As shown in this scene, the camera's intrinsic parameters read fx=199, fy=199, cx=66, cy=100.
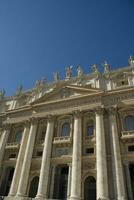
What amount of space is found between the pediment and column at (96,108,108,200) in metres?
3.91

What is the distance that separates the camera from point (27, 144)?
2720 cm

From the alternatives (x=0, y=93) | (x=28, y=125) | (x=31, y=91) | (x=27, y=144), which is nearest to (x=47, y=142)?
(x=27, y=144)

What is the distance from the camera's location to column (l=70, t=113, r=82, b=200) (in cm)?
2061

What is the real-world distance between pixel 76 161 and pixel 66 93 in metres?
10.9

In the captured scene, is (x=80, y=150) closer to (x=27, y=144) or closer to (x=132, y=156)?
(x=132, y=156)

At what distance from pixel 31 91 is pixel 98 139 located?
667 inches

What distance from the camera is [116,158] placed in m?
21.3

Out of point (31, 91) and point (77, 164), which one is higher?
point (31, 91)

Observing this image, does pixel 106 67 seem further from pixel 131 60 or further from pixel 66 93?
pixel 66 93

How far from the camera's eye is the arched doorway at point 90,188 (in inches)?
854

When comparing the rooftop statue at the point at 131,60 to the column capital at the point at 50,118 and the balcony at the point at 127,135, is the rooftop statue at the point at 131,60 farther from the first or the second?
the column capital at the point at 50,118

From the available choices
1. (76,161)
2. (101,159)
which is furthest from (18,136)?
(101,159)

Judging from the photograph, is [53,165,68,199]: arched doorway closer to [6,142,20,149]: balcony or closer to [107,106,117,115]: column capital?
[6,142,20,149]: balcony

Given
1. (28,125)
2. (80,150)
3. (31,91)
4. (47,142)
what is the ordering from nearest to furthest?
(80,150) < (47,142) < (28,125) < (31,91)
